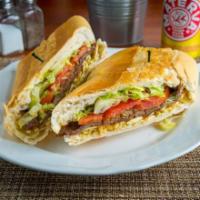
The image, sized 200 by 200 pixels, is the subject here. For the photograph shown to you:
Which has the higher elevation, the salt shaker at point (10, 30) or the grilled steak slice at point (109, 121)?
the grilled steak slice at point (109, 121)

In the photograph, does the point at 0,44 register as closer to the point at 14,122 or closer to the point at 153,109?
the point at 14,122

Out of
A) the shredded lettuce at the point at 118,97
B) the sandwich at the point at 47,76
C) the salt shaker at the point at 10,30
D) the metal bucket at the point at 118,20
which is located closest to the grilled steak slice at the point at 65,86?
the sandwich at the point at 47,76

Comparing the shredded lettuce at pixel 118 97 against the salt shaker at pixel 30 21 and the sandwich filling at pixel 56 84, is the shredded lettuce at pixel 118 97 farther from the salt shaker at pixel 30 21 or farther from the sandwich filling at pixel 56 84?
the salt shaker at pixel 30 21

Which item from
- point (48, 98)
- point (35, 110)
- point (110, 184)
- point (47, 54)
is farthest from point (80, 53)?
point (110, 184)

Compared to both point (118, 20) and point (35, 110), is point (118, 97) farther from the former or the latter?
point (118, 20)

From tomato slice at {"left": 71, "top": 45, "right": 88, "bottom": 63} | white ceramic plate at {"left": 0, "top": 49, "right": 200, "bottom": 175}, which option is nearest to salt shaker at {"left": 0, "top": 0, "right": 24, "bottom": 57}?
tomato slice at {"left": 71, "top": 45, "right": 88, "bottom": 63}

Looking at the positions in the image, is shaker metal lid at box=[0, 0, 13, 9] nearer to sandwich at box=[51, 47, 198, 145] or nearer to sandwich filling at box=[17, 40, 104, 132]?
sandwich filling at box=[17, 40, 104, 132]
